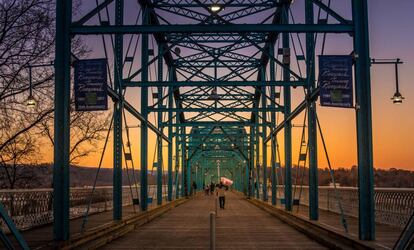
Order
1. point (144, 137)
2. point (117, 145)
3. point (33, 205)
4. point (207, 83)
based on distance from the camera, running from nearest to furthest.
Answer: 1. point (33, 205)
2. point (117, 145)
3. point (207, 83)
4. point (144, 137)

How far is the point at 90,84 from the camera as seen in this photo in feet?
50.8

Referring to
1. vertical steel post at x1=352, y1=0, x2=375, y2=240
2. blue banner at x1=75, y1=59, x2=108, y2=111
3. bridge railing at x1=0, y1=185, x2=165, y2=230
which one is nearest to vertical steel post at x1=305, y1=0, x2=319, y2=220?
vertical steel post at x1=352, y1=0, x2=375, y2=240

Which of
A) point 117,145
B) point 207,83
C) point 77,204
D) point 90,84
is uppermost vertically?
point 207,83

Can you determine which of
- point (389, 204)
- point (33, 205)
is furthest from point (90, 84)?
point (389, 204)

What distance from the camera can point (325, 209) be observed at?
28766 millimetres

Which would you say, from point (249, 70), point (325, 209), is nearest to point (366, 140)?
point (325, 209)

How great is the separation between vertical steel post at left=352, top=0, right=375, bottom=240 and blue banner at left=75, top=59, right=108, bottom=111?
5.91m

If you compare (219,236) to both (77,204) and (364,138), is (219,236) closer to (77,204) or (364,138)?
(364,138)

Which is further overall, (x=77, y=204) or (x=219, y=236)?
(x=77, y=204)

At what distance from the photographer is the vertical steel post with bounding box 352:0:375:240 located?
543 inches

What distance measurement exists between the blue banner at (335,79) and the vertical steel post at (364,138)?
1.67ft

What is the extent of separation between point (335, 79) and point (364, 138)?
1.69 metres

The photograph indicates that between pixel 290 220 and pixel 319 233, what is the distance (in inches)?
253

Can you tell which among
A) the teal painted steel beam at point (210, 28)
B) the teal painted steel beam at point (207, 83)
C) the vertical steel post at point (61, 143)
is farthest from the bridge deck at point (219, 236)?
the teal painted steel beam at point (207, 83)
